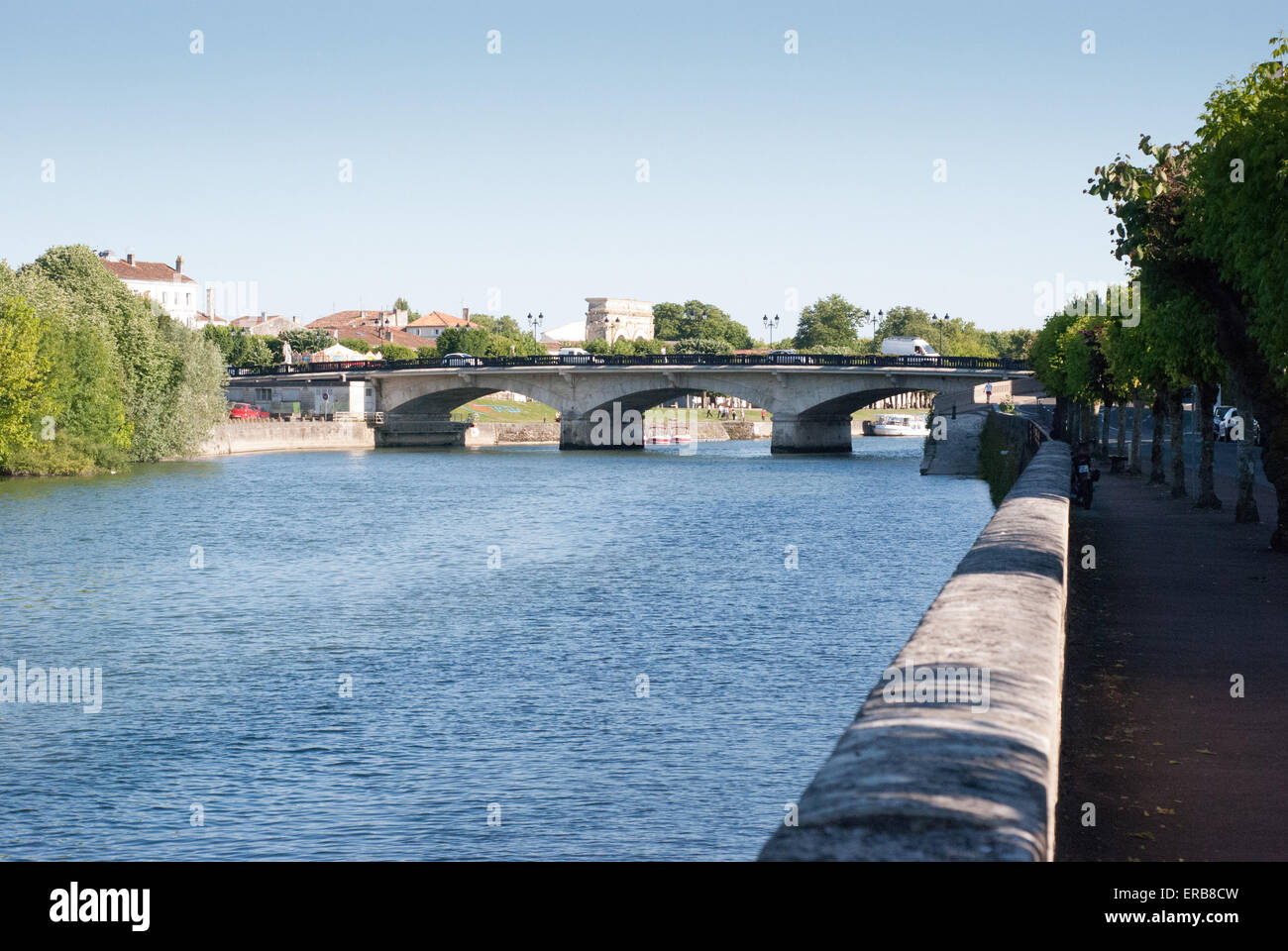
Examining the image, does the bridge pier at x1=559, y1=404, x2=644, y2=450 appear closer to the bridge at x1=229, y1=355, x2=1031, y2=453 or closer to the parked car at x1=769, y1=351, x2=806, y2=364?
the bridge at x1=229, y1=355, x2=1031, y2=453

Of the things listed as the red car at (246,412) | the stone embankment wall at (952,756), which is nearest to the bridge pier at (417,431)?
the red car at (246,412)

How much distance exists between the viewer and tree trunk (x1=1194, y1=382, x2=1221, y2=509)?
Result: 2745 centimetres

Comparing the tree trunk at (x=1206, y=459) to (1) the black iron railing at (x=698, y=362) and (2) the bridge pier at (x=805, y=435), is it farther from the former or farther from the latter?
(2) the bridge pier at (x=805, y=435)

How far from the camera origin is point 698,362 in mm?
104000

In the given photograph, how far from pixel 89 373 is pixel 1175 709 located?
2208 inches

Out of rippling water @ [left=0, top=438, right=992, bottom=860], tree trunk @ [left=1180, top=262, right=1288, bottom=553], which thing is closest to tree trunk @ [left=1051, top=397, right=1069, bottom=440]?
rippling water @ [left=0, top=438, right=992, bottom=860]

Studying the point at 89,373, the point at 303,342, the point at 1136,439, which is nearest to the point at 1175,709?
the point at 1136,439

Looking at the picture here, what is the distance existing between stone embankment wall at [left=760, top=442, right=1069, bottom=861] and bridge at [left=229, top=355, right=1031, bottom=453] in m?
88.5

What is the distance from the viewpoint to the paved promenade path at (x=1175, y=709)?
24.6 feet

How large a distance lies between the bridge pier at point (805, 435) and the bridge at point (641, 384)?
2.8 inches
